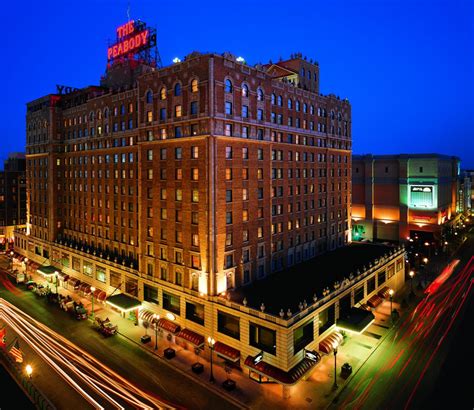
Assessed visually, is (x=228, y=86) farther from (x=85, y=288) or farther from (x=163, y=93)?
(x=85, y=288)

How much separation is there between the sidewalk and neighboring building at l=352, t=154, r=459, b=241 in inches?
1853

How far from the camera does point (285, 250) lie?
5481 centimetres

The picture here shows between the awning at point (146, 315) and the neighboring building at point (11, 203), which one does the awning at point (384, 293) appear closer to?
the awning at point (146, 315)

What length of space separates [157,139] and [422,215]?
76.5 metres

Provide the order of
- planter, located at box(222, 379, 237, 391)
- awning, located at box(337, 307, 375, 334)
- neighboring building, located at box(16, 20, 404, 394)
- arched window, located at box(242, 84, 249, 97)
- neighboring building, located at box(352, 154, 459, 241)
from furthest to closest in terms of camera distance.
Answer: neighboring building, located at box(352, 154, 459, 241) → arched window, located at box(242, 84, 249, 97) → neighboring building, located at box(16, 20, 404, 394) → awning, located at box(337, 307, 375, 334) → planter, located at box(222, 379, 237, 391)

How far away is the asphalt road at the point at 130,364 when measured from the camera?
108 ft

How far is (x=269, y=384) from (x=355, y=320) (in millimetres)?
14162

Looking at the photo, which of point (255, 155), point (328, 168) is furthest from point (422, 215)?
point (255, 155)

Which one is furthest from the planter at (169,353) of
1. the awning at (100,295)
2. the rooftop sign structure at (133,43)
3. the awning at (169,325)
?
the rooftop sign structure at (133,43)

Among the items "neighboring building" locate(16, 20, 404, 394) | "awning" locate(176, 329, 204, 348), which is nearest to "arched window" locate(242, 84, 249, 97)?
"neighboring building" locate(16, 20, 404, 394)

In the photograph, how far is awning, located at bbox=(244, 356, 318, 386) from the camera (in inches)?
1282

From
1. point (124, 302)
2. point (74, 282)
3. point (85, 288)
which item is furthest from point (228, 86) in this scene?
point (74, 282)

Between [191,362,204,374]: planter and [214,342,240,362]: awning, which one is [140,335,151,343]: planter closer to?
[191,362,204,374]: planter

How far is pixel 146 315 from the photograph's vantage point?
155 ft
